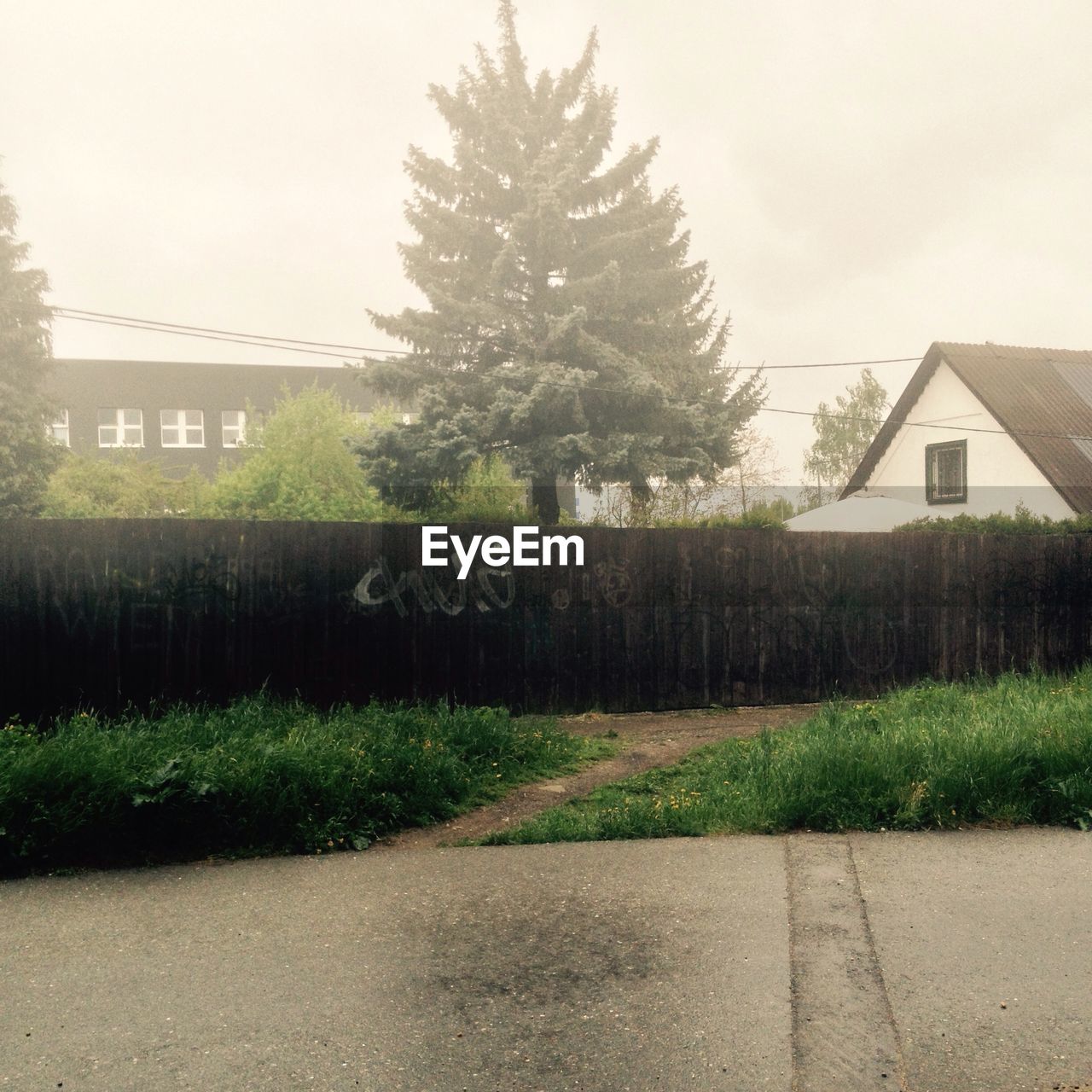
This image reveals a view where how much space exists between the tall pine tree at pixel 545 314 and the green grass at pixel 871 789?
12751 millimetres

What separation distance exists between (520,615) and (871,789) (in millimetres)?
4699

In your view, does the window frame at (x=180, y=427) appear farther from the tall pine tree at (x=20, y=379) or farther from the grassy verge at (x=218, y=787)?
the grassy verge at (x=218, y=787)

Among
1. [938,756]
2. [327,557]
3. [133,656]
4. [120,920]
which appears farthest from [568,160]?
[120,920]

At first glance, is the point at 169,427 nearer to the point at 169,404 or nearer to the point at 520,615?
the point at 169,404

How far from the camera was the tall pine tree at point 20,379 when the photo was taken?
26234 millimetres

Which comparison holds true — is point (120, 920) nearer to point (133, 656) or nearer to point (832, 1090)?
point (832, 1090)

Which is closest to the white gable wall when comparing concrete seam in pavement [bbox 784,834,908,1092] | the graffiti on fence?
the graffiti on fence

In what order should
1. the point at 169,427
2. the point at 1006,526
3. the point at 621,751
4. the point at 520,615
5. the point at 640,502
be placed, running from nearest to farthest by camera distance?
1. the point at 621,751
2. the point at 520,615
3. the point at 1006,526
4. the point at 640,502
5. the point at 169,427

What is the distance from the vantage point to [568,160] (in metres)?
20.4

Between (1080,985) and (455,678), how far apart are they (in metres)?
6.62

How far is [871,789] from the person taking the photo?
5.71m

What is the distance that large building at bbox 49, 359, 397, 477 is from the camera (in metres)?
45.1

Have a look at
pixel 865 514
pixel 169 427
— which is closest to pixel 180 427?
pixel 169 427

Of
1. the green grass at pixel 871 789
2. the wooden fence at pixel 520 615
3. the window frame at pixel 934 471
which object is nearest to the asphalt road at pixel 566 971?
the green grass at pixel 871 789
